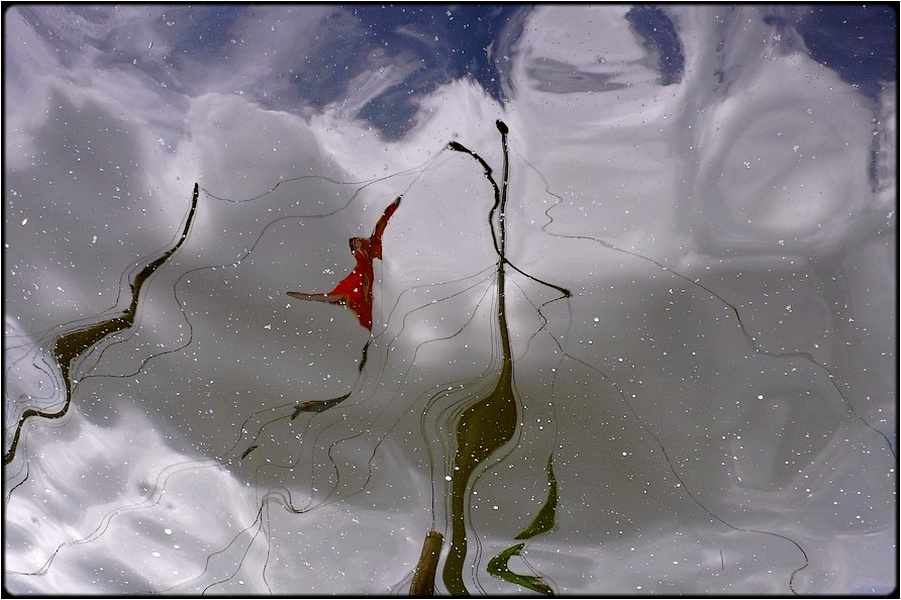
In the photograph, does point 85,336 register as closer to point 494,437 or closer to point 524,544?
point 494,437

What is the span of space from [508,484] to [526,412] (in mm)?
130

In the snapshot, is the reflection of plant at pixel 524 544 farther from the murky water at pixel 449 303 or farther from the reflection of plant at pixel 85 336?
the reflection of plant at pixel 85 336

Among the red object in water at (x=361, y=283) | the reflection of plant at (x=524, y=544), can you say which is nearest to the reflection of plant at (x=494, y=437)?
the reflection of plant at (x=524, y=544)

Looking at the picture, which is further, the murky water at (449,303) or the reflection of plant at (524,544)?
the reflection of plant at (524,544)

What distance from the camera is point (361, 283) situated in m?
0.75

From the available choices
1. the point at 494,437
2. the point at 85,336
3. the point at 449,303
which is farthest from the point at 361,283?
the point at 85,336

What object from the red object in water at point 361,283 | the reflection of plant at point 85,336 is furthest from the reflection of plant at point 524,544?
the reflection of plant at point 85,336

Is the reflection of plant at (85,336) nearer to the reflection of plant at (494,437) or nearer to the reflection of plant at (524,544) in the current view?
the reflection of plant at (494,437)

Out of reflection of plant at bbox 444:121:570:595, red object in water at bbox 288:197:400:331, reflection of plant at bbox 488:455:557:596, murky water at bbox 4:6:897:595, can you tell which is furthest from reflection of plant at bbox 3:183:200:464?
reflection of plant at bbox 488:455:557:596

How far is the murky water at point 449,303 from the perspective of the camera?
0.69 m

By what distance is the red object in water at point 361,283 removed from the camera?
0.74 metres

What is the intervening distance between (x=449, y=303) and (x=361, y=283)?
0.14m

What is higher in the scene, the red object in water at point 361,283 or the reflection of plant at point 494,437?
the red object in water at point 361,283

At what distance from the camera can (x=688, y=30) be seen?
664 mm
